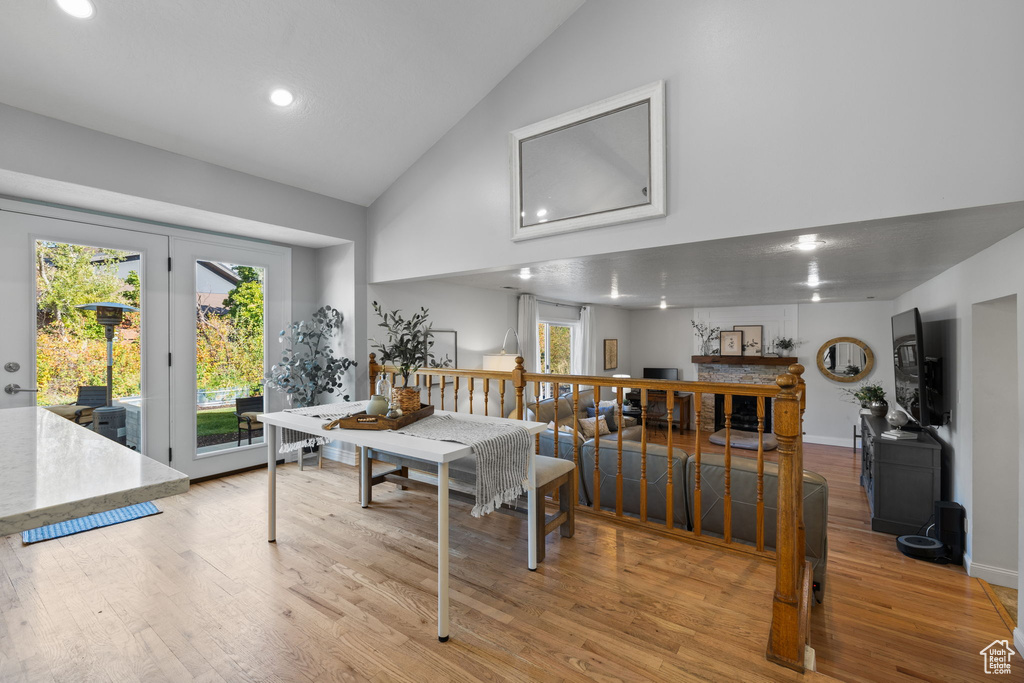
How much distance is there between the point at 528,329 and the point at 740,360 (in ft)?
13.0

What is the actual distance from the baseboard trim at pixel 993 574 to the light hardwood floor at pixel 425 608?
12 centimetres

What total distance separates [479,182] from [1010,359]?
3.74 metres

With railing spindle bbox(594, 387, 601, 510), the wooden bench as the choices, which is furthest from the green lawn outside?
railing spindle bbox(594, 387, 601, 510)

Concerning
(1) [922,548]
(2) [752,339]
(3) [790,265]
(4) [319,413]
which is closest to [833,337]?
(2) [752,339]

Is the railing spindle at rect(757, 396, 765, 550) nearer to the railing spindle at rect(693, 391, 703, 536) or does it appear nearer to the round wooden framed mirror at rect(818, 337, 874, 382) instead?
the railing spindle at rect(693, 391, 703, 536)

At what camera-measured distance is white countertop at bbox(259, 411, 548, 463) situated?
199 cm

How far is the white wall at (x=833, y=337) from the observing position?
22.9 ft

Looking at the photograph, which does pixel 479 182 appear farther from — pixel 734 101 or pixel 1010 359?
pixel 1010 359

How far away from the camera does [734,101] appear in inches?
102

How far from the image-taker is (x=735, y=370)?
27.1ft

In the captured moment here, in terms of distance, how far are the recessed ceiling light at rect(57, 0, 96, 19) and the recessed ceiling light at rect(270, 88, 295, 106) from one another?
36.8 inches

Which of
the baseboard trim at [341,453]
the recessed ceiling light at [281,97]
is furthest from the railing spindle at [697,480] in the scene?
Answer: the recessed ceiling light at [281,97]

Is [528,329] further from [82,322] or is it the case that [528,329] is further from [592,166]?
[82,322]

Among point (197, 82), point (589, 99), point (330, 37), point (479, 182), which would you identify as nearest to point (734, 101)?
point (589, 99)
